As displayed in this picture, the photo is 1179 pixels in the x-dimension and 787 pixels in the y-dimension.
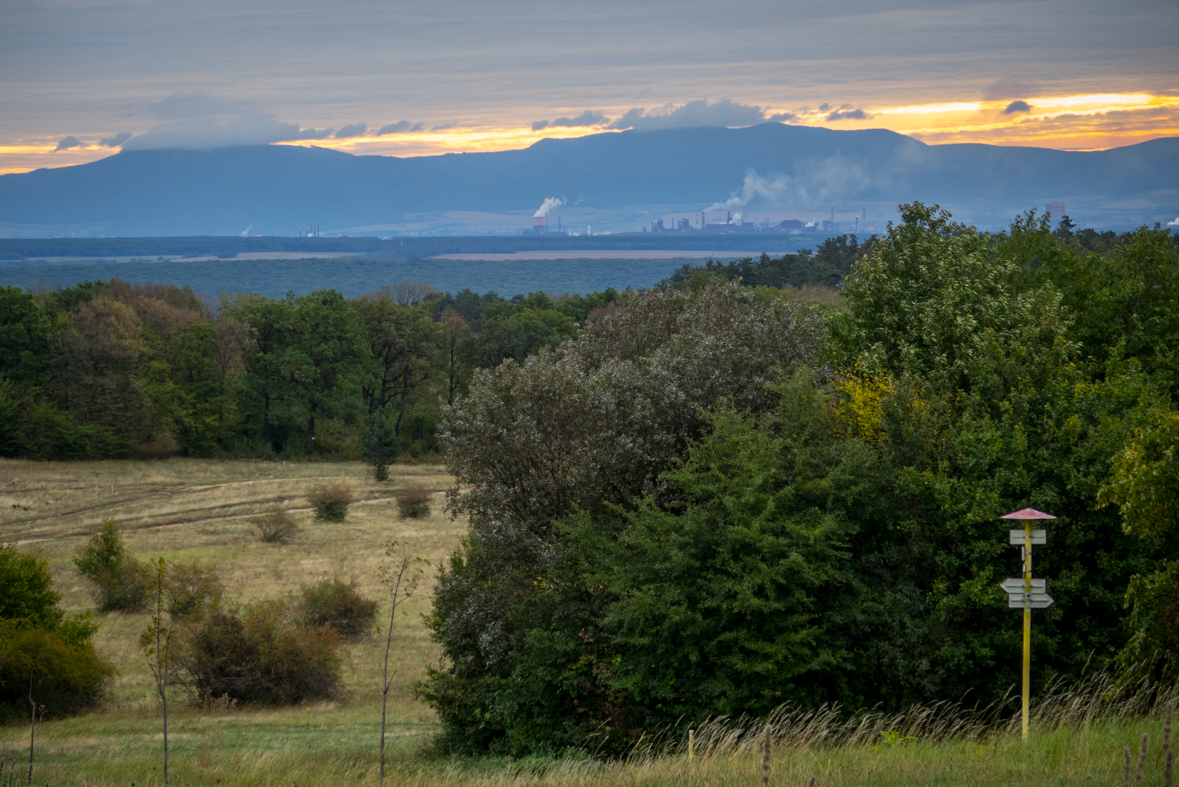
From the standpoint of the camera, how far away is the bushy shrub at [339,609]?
33219 millimetres

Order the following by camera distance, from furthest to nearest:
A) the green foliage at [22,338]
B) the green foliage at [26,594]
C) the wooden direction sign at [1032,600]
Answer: the green foliage at [22,338] < the green foliage at [26,594] < the wooden direction sign at [1032,600]

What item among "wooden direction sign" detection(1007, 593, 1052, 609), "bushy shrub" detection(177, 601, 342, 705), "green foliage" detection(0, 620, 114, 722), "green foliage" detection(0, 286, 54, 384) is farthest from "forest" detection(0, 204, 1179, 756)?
"green foliage" detection(0, 286, 54, 384)

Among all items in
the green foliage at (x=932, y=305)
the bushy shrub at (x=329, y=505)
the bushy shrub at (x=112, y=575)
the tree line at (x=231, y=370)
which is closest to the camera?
the green foliage at (x=932, y=305)

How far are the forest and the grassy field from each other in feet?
4.47

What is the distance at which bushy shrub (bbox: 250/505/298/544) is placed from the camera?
5006 cm

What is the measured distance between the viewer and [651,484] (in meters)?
20.4

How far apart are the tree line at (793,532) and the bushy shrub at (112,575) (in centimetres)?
2121

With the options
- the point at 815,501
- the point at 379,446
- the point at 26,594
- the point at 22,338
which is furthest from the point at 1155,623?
the point at 22,338

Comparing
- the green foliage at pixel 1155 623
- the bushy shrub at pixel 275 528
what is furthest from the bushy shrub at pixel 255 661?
the bushy shrub at pixel 275 528

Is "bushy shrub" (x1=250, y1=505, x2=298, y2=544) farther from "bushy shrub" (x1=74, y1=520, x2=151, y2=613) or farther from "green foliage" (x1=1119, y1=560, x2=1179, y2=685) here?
"green foliage" (x1=1119, y1=560, x2=1179, y2=685)

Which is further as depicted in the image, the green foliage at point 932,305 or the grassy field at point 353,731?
the green foliage at point 932,305

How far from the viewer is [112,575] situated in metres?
36.4

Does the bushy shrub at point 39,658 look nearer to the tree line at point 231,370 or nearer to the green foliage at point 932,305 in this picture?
the green foliage at point 932,305

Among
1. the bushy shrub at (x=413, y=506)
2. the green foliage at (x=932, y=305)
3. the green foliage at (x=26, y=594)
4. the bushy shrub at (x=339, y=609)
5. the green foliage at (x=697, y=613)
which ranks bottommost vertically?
the bushy shrub at (x=413, y=506)
